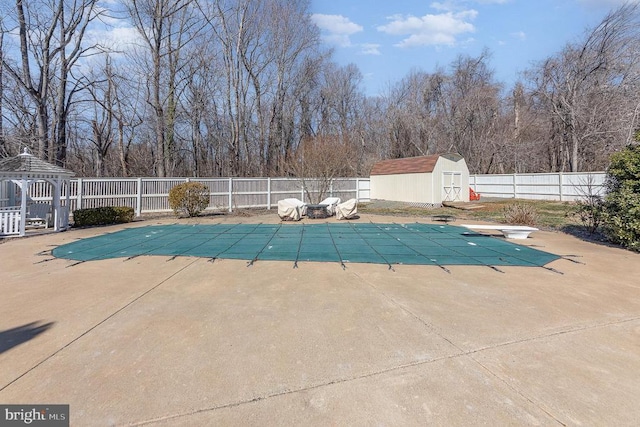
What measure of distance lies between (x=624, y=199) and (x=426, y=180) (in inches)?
442

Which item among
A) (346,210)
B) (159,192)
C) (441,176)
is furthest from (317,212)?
(441,176)

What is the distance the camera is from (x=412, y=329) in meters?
3.10

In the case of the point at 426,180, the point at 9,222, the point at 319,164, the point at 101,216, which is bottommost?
the point at 9,222

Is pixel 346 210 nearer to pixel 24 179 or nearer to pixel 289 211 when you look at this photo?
pixel 289 211

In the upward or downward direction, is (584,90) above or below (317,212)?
above

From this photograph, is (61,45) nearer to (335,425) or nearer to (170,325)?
(170,325)

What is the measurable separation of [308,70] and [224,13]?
7427 millimetres

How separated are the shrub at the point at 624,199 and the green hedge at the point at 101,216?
14.1 metres

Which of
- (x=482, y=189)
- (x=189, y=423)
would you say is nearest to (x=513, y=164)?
(x=482, y=189)

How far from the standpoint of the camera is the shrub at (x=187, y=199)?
12609mm

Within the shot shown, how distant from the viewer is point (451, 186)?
59.1ft

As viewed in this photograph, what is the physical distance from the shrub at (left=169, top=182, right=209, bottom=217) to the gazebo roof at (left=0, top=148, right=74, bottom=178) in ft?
12.3

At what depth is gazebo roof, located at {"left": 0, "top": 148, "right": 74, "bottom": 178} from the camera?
8.61 meters

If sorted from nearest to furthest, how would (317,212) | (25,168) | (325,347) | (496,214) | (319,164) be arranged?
1. (325,347)
2. (25,168)
3. (317,212)
4. (496,214)
5. (319,164)
